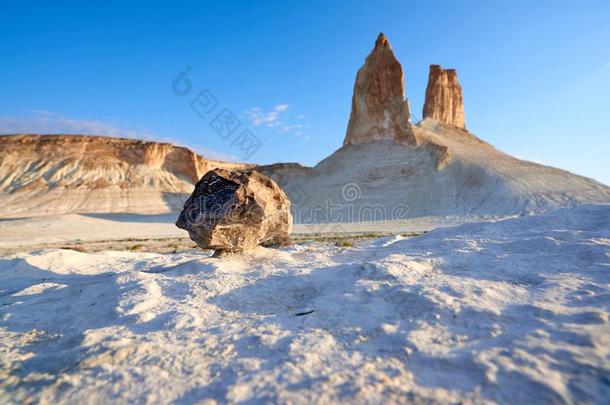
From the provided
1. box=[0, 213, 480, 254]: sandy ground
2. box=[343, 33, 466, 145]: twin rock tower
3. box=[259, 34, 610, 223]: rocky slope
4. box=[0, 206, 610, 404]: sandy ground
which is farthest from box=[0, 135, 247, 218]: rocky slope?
box=[0, 206, 610, 404]: sandy ground

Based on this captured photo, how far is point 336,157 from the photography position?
150 feet

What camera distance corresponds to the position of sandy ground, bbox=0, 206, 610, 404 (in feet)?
7.20

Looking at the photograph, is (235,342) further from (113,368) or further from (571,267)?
(571,267)

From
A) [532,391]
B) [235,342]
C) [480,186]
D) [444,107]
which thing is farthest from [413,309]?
[444,107]

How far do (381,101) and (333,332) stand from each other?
43597mm

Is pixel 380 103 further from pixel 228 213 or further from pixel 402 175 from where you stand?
pixel 228 213

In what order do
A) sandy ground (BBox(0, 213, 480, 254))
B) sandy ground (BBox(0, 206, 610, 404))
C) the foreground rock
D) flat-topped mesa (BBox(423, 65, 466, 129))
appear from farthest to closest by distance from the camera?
flat-topped mesa (BBox(423, 65, 466, 129))
sandy ground (BBox(0, 213, 480, 254))
the foreground rock
sandy ground (BBox(0, 206, 610, 404))

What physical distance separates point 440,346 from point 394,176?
36201 mm

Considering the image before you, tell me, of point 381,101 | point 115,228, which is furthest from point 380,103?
point 115,228

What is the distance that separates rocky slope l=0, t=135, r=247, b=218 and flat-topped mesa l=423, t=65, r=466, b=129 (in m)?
42.2

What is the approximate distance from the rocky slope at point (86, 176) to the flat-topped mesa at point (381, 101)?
25261 millimetres

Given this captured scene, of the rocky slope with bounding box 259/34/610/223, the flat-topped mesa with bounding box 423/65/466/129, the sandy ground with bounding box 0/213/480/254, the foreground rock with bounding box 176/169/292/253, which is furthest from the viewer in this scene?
the flat-topped mesa with bounding box 423/65/466/129

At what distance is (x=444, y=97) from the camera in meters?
59.7

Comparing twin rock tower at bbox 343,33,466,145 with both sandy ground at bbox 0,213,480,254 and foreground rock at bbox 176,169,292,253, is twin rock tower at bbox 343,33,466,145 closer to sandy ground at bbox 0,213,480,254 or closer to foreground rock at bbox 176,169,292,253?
sandy ground at bbox 0,213,480,254
